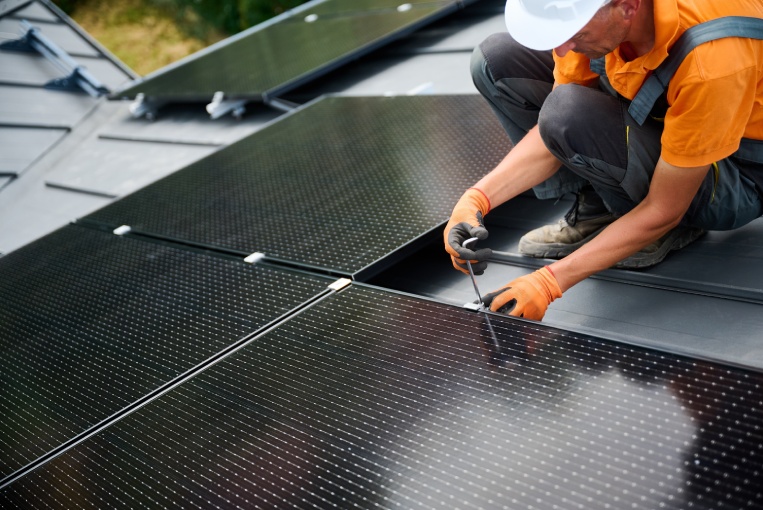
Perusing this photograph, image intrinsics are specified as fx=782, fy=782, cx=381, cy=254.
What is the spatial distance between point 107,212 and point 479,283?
7.33 feet

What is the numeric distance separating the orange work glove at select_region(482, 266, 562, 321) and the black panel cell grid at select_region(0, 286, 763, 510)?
131mm

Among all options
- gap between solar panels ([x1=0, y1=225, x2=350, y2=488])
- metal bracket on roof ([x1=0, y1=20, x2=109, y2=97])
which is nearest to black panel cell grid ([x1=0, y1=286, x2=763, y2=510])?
gap between solar panels ([x1=0, y1=225, x2=350, y2=488])

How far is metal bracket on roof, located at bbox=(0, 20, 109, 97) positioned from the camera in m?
6.95

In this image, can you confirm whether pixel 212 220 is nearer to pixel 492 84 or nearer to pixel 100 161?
pixel 492 84

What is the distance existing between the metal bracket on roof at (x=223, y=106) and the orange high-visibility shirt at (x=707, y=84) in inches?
148

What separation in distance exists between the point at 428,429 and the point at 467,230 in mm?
804

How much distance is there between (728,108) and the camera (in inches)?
77.9

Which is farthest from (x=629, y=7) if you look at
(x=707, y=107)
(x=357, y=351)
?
(x=357, y=351)

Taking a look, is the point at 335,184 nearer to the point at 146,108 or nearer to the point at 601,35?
the point at 601,35

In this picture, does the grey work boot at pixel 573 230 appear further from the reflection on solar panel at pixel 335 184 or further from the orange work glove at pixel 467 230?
the reflection on solar panel at pixel 335 184

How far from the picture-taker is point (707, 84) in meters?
1.95

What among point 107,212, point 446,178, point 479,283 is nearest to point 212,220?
point 107,212

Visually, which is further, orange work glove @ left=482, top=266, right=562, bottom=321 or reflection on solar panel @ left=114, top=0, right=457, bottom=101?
reflection on solar panel @ left=114, top=0, right=457, bottom=101

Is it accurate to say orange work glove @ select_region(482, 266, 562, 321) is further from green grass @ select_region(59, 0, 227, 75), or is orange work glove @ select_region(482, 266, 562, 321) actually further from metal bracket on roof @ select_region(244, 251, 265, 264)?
green grass @ select_region(59, 0, 227, 75)
